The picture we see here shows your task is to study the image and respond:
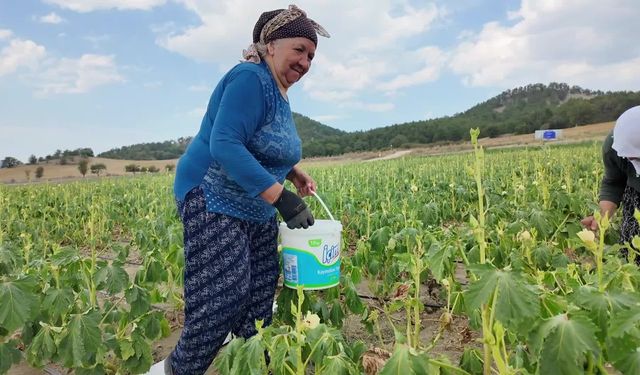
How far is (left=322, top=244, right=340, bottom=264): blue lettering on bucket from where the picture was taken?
2.19m

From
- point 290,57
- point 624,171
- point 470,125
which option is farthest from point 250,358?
point 470,125

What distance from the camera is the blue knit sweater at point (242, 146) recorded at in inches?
75.4

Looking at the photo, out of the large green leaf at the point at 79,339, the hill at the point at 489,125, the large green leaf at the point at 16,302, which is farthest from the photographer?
the hill at the point at 489,125

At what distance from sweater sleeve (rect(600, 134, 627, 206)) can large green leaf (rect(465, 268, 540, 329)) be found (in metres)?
2.48

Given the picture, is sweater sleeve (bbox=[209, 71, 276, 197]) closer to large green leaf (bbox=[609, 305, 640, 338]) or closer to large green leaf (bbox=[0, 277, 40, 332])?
large green leaf (bbox=[0, 277, 40, 332])

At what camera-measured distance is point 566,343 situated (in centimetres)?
108

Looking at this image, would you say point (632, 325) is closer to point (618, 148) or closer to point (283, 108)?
point (283, 108)

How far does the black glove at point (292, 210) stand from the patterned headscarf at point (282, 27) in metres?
0.61

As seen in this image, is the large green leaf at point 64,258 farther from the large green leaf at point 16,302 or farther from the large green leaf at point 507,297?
the large green leaf at point 507,297

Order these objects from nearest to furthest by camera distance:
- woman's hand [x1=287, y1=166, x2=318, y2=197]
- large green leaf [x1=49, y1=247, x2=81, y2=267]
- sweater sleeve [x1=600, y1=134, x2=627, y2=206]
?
large green leaf [x1=49, y1=247, x2=81, y2=267] → woman's hand [x1=287, y1=166, x2=318, y2=197] → sweater sleeve [x1=600, y1=134, x2=627, y2=206]

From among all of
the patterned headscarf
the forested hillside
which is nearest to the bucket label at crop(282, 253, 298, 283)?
the patterned headscarf

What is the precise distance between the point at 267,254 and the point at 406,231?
0.87 metres

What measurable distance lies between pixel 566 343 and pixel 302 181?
169 centimetres

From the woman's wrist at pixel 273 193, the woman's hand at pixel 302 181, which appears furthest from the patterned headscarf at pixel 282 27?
the woman's hand at pixel 302 181
